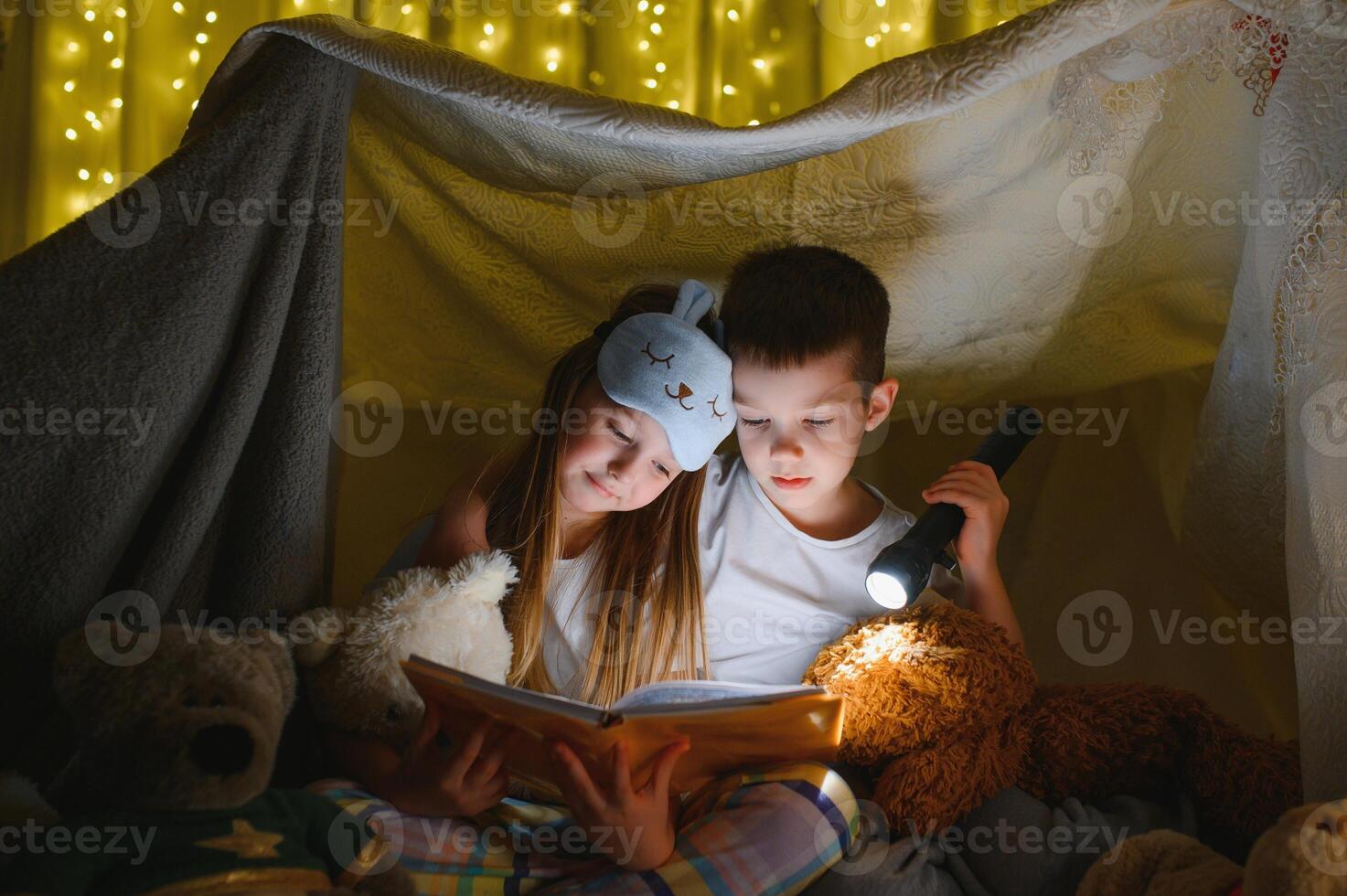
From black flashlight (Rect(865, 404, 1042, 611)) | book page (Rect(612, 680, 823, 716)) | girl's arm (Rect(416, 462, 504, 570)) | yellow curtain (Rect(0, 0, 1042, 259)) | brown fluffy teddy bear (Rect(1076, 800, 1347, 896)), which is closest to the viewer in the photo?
brown fluffy teddy bear (Rect(1076, 800, 1347, 896))

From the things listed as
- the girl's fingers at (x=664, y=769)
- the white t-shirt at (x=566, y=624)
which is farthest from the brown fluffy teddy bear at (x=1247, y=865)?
the white t-shirt at (x=566, y=624)

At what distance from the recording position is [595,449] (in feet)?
3.88

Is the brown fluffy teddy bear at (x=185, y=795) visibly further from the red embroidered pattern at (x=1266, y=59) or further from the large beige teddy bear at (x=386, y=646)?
the red embroidered pattern at (x=1266, y=59)

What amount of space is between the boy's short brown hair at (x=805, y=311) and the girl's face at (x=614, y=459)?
0.15 metres

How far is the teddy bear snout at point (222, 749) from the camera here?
30.6 inches

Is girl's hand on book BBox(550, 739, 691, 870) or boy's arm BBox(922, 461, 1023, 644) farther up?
boy's arm BBox(922, 461, 1023, 644)

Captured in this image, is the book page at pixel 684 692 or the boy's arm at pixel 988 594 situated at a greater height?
the boy's arm at pixel 988 594

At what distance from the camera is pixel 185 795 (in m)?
0.77

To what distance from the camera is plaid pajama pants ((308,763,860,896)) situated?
88 centimetres

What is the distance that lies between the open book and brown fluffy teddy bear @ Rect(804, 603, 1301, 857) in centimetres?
12

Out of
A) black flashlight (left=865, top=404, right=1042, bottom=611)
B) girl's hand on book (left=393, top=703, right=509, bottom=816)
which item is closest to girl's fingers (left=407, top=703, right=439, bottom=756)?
girl's hand on book (left=393, top=703, right=509, bottom=816)

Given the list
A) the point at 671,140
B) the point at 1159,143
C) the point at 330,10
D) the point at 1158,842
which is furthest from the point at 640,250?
the point at 1158,842

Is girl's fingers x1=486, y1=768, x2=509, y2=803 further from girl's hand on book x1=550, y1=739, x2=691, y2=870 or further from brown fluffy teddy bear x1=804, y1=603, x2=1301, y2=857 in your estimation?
brown fluffy teddy bear x1=804, y1=603, x2=1301, y2=857

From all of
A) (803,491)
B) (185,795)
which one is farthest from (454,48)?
(185,795)
